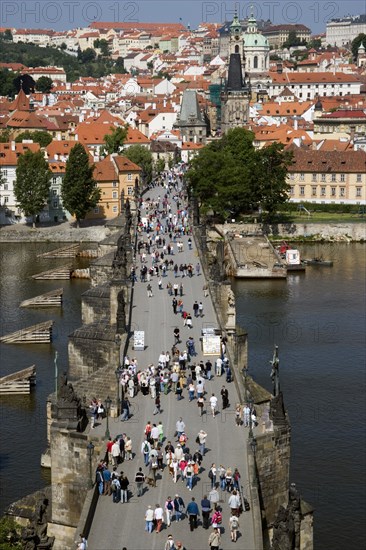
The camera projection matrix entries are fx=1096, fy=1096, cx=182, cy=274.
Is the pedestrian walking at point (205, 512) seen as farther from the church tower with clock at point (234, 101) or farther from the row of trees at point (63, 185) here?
the church tower with clock at point (234, 101)

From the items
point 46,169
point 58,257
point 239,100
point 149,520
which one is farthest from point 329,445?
point 239,100

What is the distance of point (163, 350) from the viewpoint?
3434 cm

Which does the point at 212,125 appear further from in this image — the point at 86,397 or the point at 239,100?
the point at 86,397

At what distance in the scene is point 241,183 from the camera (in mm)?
86000

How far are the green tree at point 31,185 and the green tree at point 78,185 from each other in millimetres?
1637

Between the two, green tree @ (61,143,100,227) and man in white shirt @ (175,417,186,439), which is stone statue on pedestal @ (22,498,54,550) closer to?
man in white shirt @ (175,417,186,439)

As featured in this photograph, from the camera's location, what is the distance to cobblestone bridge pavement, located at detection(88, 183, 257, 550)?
2138 centimetres

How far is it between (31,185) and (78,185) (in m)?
3.81

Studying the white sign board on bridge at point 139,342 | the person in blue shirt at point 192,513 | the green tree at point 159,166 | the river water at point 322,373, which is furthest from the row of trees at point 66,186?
the person in blue shirt at point 192,513

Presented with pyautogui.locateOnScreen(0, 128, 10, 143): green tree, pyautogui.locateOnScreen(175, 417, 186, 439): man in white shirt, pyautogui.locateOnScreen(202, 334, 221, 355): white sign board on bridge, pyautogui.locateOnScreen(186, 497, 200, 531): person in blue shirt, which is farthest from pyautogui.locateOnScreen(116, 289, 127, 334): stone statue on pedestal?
pyautogui.locateOnScreen(0, 128, 10, 143): green tree

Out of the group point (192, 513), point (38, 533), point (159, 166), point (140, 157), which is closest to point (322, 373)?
point (38, 533)

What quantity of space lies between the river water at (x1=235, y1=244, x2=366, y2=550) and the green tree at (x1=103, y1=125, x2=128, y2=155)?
43.8 meters

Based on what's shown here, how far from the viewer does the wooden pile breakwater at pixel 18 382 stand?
41406 millimetres

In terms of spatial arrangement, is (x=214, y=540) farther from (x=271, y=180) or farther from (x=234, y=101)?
(x=234, y=101)
